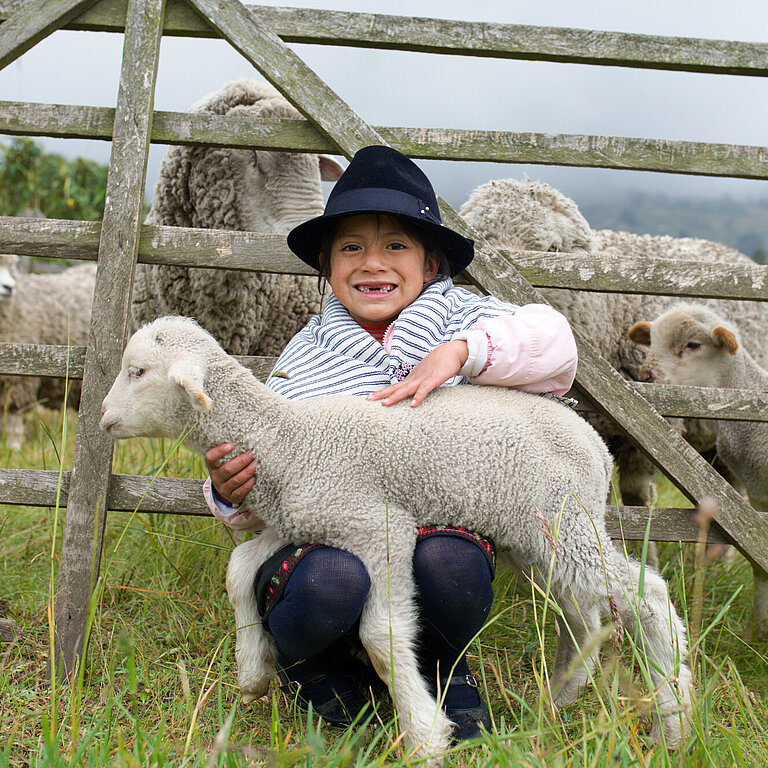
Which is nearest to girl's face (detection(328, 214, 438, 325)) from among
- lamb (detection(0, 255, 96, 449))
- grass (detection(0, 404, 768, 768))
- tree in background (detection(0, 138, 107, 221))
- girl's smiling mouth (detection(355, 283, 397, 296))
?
girl's smiling mouth (detection(355, 283, 397, 296))

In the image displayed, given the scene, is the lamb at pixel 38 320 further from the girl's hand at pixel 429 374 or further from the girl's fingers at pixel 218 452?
the girl's hand at pixel 429 374

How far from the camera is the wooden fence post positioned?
2.29 metres

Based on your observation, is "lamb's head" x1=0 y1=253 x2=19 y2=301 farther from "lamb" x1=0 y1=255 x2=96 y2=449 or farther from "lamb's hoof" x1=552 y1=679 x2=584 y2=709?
"lamb's hoof" x1=552 y1=679 x2=584 y2=709

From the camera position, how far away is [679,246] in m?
4.41

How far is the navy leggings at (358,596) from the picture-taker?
1804mm

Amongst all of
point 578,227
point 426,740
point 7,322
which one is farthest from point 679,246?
point 7,322

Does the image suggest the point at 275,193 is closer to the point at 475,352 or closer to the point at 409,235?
the point at 409,235

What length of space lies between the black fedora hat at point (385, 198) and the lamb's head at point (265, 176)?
1274 mm

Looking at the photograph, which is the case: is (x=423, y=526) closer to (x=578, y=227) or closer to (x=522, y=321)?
(x=522, y=321)

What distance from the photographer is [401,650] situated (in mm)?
1711

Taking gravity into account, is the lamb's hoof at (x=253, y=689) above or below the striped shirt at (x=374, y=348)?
below

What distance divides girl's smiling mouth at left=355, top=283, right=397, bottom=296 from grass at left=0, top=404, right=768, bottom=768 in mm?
888

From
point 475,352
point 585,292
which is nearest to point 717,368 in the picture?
point 585,292

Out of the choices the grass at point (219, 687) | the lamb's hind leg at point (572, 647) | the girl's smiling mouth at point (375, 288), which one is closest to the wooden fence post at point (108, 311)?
the grass at point (219, 687)
